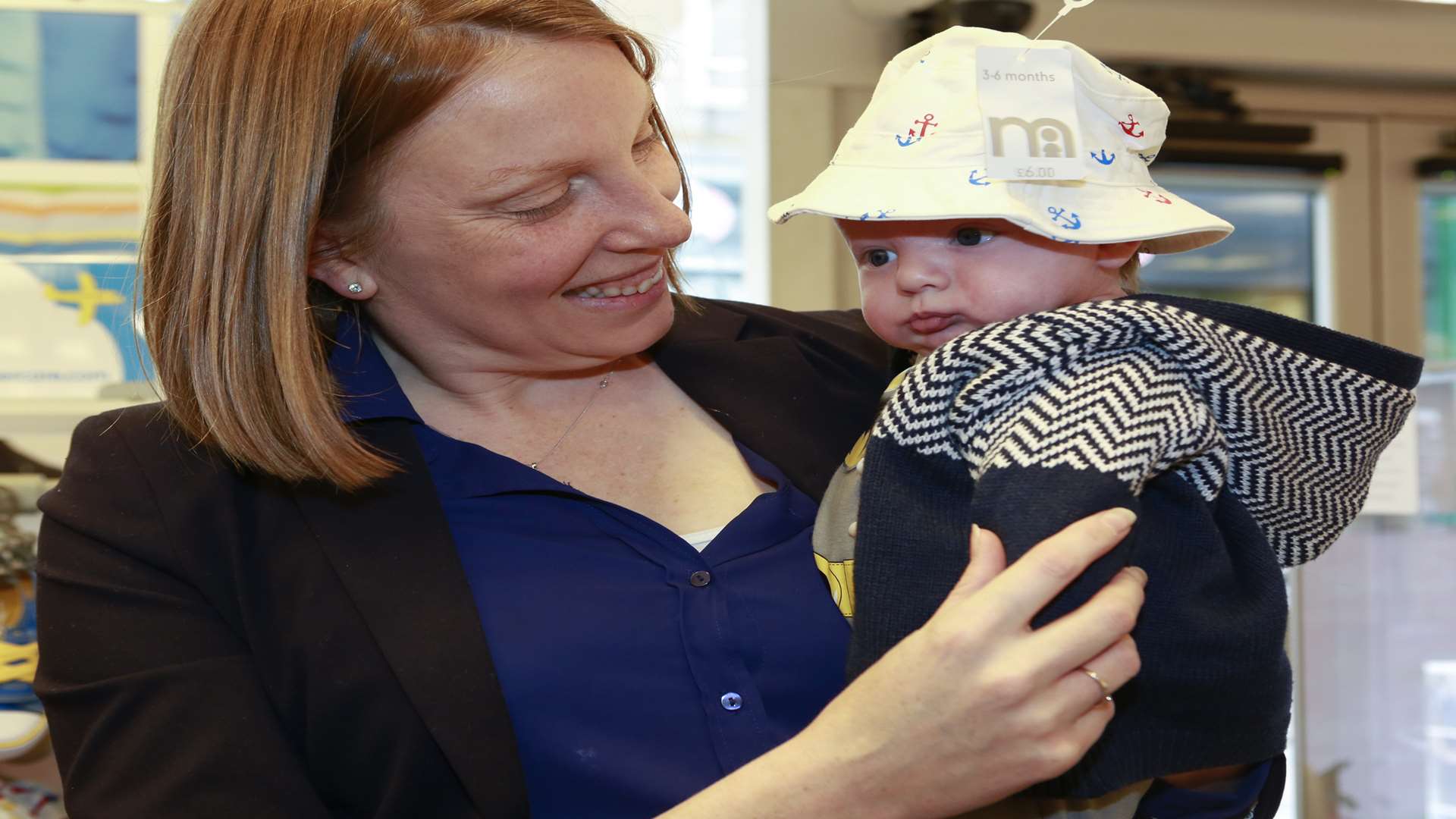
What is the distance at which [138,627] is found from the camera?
1182 mm

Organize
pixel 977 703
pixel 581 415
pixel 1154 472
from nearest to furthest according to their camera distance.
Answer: pixel 977 703 → pixel 1154 472 → pixel 581 415

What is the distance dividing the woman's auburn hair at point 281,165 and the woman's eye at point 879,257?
0.38 metres

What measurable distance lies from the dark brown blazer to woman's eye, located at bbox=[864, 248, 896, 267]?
51cm

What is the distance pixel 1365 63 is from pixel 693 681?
2.64 meters

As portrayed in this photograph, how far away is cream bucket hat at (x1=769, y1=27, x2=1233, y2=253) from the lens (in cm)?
121

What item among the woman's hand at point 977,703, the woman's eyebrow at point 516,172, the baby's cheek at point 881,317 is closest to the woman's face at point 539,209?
the woman's eyebrow at point 516,172

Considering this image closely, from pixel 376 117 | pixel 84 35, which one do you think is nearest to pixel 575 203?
pixel 376 117

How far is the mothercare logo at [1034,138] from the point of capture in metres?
1.21

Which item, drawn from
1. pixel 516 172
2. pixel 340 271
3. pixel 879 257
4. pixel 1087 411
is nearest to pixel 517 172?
pixel 516 172

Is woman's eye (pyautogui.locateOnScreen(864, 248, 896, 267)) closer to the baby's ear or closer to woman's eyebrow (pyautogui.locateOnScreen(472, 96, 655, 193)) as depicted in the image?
the baby's ear

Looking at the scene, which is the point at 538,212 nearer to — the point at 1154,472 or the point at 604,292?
the point at 604,292

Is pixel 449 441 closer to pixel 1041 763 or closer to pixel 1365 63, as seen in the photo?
pixel 1041 763

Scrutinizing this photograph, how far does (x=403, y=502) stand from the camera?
130 centimetres

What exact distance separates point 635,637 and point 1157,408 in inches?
20.5
